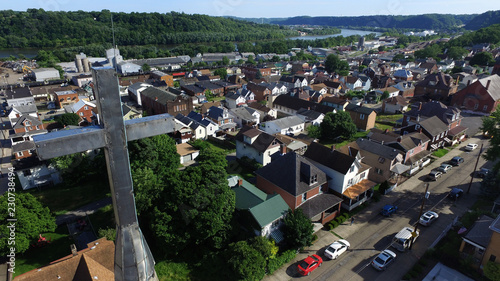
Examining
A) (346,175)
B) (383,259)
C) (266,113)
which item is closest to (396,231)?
(383,259)

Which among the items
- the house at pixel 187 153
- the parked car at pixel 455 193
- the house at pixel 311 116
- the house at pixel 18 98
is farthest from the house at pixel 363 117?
the house at pixel 18 98

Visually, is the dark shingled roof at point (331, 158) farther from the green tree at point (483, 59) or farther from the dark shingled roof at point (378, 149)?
the green tree at point (483, 59)

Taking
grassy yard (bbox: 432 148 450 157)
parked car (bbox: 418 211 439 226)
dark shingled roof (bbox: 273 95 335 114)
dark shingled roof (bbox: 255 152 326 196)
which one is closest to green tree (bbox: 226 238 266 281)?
dark shingled roof (bbox: 255 152 326 196)

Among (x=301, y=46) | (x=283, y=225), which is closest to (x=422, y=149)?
(x=283, y=225)

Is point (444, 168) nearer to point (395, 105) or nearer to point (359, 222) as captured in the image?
point (359, 222)

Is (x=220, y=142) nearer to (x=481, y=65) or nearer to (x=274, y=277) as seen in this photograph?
(x=274, y=277)

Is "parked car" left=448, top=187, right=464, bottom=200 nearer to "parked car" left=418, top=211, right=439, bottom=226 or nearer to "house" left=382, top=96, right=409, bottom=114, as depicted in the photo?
"parked car" left=418, top=211, right=439, bottom=226
